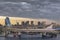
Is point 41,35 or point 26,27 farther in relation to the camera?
point 41,35

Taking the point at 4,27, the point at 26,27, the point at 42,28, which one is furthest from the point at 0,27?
the point at 42,28

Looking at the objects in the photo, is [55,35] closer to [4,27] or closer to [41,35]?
[41,35]

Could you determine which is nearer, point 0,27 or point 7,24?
point 0,27

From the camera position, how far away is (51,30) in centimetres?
5188

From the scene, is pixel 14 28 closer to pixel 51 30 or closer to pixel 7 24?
pixel 7 24

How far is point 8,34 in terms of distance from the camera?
53281 millimetres

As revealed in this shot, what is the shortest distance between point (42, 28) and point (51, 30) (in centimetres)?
186

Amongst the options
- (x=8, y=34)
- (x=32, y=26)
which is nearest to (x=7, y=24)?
(x=8, y=34)

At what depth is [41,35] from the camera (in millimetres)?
55844

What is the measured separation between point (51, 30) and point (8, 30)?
8625 mm

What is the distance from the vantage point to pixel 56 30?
50875 mm

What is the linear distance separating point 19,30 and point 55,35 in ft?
26.4

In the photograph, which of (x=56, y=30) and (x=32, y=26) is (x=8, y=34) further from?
(x=56, y=30)

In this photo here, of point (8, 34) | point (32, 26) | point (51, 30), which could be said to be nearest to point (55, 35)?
point (51, 30)
